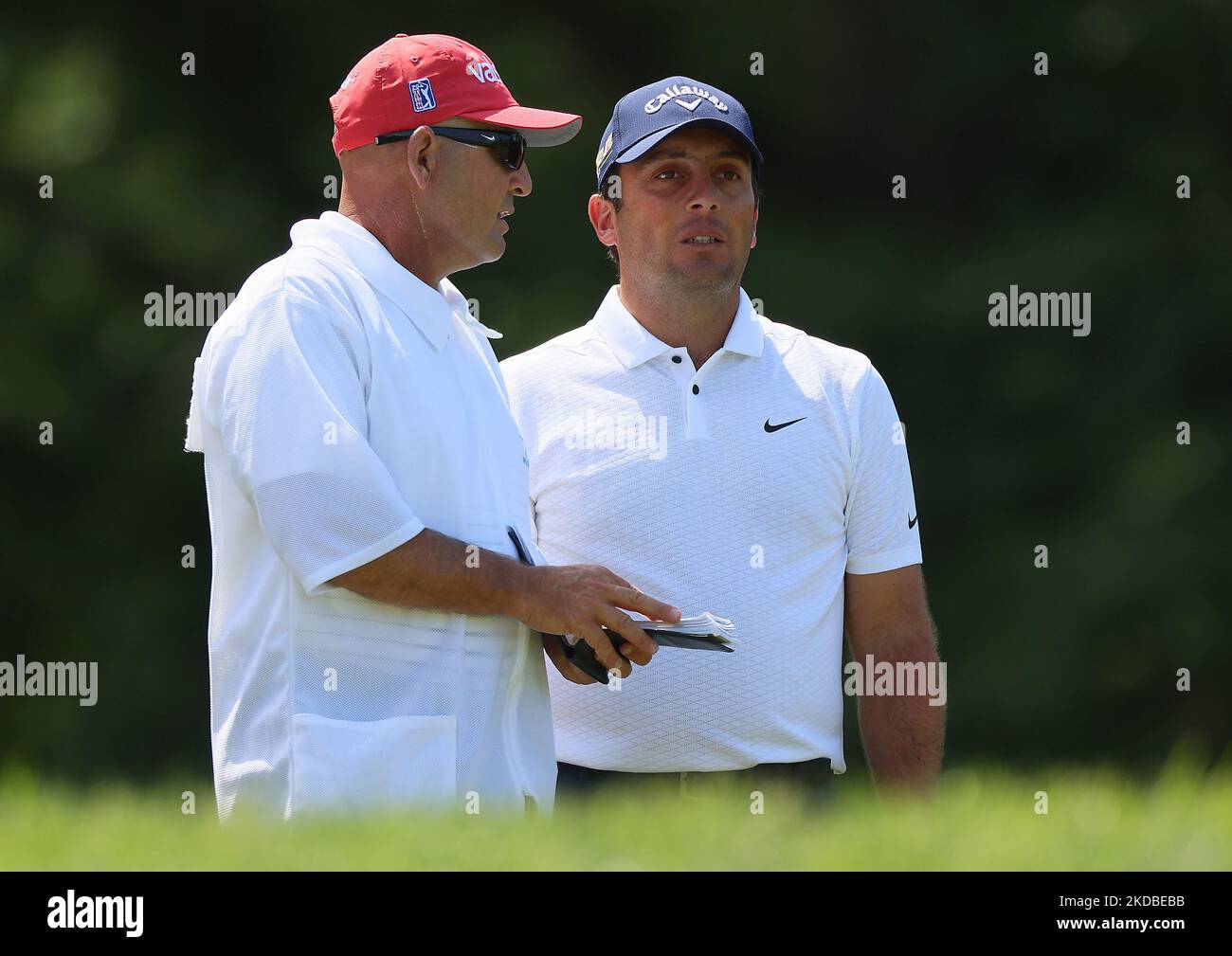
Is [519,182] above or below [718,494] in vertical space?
above

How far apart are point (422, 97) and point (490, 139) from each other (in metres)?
0.16

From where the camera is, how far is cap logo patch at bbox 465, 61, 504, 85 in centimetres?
379

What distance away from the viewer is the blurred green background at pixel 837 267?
11961 mm

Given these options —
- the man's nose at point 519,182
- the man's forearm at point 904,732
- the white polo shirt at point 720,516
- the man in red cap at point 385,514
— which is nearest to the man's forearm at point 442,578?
the man in red cap at point 385,514

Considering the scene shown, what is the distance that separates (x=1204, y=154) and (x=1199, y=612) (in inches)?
121

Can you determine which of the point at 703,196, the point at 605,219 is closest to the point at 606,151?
the point at 605,219

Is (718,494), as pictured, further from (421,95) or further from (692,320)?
(421,95)

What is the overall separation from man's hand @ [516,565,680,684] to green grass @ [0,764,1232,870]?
100 centimetres

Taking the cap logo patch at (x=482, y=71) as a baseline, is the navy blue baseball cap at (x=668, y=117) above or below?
above

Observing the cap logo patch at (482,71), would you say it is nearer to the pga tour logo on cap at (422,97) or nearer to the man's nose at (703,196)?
the pga tour logo on cap at (422,97)

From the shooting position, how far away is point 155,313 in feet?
40.9

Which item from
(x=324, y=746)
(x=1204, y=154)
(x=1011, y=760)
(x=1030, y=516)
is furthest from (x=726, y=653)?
(x=1204, y=154)

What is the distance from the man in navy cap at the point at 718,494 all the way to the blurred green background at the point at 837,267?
24.4 ft

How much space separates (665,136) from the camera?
14.5 ft
